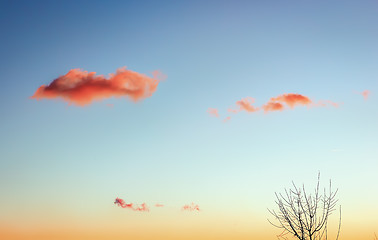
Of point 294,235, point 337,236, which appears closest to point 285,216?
point 294,235

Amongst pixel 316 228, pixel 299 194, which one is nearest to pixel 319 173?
pixel 299 194

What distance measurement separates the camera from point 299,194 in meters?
21.4

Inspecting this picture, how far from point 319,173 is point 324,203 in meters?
1.60

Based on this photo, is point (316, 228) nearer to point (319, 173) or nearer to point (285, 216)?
point (285, 216)

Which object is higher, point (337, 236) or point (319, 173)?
point (319, 173)

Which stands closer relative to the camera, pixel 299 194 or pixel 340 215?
pixel 340 215

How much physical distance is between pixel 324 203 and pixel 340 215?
54.5 inches

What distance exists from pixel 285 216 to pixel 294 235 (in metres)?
1.00

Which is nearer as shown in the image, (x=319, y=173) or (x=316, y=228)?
(x=316, y=228)

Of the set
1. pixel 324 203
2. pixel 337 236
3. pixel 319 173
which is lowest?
pixel 337 236

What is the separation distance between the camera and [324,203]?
2089cm

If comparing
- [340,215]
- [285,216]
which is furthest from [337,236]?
[285,216]

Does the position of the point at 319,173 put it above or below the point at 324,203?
above

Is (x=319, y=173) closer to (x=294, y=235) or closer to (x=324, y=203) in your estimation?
(x=324, y=203)
